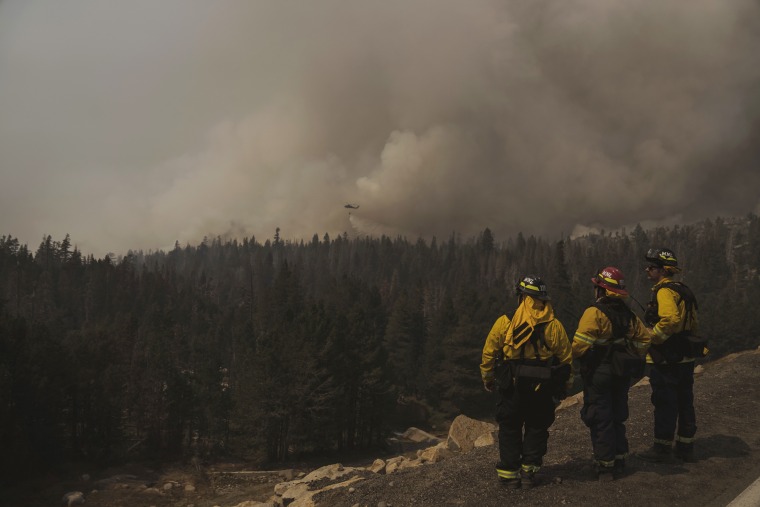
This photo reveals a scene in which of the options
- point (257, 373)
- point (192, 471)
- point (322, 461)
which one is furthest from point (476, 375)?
point (192, 471)

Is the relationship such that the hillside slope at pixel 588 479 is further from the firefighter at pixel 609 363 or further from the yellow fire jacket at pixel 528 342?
the yellow fire jacket at pixel 528 342

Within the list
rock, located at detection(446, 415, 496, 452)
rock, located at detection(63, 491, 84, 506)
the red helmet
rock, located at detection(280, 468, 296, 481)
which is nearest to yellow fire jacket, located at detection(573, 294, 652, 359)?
the red helmet

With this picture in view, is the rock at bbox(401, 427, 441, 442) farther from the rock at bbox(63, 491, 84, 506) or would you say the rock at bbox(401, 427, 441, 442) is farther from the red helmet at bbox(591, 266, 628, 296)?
the red helmet at bbox(591, 266, 628, 296)

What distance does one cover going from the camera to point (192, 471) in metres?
49.5

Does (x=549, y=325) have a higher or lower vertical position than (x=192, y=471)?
higher

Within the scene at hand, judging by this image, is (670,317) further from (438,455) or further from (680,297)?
(438,455)

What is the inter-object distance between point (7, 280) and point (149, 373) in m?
98.1

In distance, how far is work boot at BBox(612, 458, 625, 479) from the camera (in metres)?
7.82

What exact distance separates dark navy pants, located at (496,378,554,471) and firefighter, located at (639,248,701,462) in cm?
→ 267

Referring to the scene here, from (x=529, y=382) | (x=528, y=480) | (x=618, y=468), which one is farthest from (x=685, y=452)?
(x=529, y=382)

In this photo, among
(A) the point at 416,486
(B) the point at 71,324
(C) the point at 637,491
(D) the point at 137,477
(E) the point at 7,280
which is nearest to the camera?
(C) the point at 637,491

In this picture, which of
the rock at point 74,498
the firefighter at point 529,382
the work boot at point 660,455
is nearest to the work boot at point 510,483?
the firefighter at point 529,382

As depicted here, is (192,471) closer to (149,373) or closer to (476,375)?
(149,373)

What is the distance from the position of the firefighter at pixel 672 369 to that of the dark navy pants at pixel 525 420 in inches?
105
